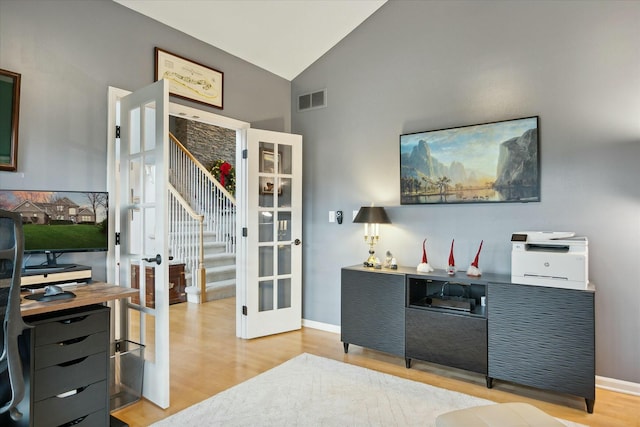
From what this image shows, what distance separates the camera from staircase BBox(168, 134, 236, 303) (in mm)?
5824

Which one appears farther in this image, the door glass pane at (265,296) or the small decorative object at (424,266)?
the door glass pane at (265,296)

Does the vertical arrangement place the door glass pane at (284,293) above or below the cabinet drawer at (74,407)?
above

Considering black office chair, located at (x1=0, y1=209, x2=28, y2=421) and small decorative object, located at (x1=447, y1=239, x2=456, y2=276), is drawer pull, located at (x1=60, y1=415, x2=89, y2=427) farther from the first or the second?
small decorative object, located at (x1=447, y1=239, x2=456, y2=276)

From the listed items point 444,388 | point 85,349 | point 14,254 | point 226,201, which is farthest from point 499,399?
point 226,201

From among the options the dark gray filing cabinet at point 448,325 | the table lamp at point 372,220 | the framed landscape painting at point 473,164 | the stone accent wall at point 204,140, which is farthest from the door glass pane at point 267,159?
the stone accent wall at point 204,140

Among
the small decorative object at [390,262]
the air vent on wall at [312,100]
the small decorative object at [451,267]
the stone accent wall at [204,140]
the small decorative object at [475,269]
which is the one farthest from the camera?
the stone accent wall at [204,140]

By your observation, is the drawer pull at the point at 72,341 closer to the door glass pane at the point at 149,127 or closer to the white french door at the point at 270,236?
the door glass pane at the point at 149,127

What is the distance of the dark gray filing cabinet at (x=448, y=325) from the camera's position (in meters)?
2.87

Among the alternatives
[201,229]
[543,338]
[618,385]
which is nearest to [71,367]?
[543,338]

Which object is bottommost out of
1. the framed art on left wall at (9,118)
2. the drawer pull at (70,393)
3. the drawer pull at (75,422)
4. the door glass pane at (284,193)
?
the drawer pull at (75,422)

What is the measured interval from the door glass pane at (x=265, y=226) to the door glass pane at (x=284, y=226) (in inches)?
4.2

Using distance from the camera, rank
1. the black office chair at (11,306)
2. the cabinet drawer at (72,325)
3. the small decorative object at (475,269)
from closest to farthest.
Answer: the black office chair at (11,306) → the cabinet drawer at (72,325) → the small decorative object at (475,269)

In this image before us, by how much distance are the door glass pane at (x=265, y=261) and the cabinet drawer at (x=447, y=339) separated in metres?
1.59

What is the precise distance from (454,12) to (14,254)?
368cm
